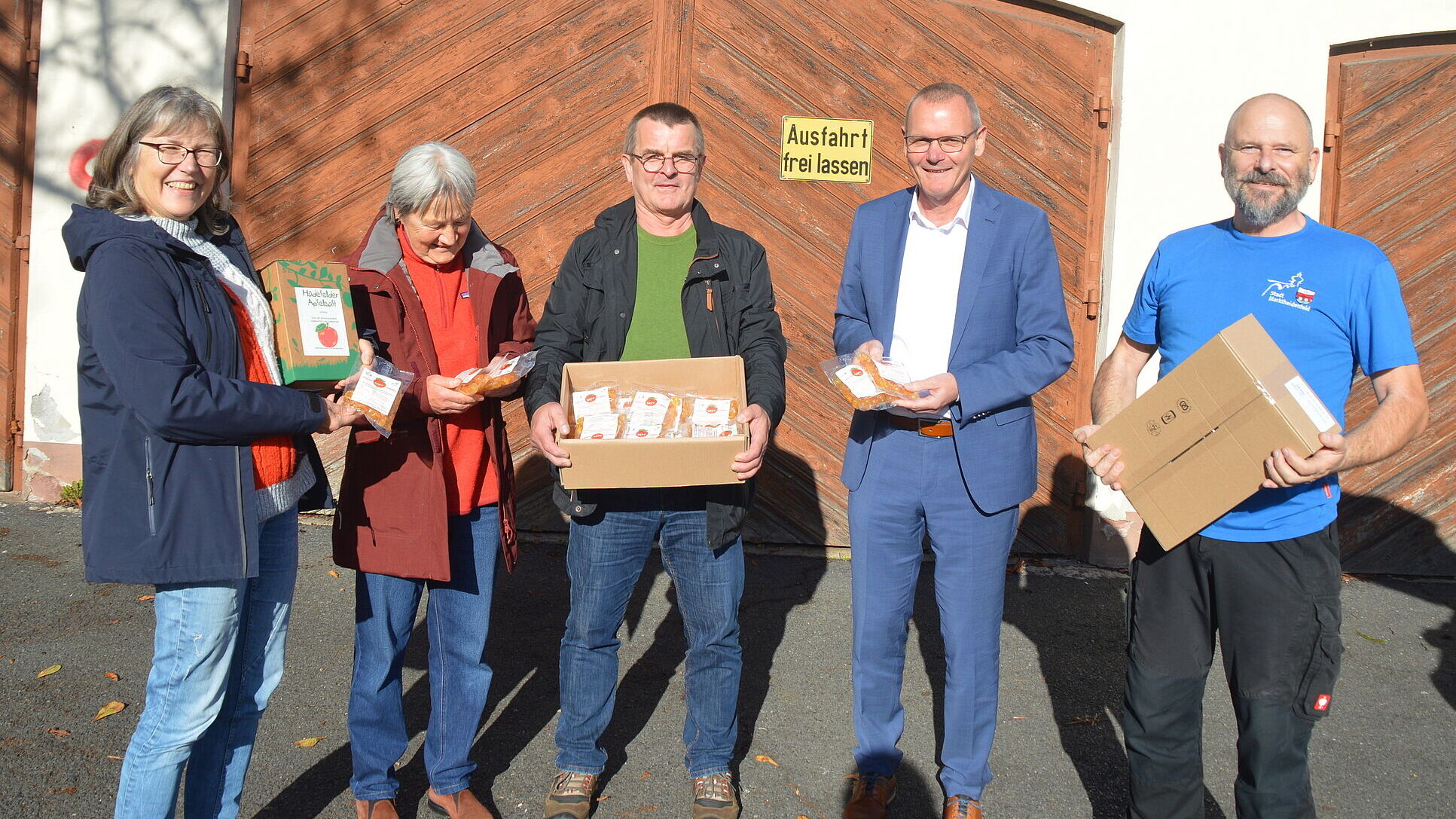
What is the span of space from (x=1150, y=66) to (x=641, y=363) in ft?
12.5

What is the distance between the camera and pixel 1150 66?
5293mm

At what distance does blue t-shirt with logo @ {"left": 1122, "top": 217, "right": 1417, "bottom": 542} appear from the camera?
250cm

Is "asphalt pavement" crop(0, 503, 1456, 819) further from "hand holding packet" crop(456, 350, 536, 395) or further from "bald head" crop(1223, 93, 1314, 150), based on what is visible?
"bald head" crop(1223, 93, 1314, 150)

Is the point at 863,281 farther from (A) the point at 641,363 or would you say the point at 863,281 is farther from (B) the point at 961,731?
(B) the point at 961,731

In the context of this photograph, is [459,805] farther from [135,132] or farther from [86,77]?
[86,77]

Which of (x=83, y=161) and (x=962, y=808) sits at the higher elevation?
(x=83, y=161)

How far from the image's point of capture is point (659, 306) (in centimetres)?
314

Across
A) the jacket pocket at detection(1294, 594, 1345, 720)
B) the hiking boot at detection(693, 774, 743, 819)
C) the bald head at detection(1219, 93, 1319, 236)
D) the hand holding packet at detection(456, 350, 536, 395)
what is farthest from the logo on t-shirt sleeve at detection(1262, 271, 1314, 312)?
the hiking boot at detection(693, 774, 743, 819)

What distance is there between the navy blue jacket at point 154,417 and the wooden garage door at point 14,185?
12.7 ft

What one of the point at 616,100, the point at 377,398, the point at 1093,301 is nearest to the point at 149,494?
the point at 377,398

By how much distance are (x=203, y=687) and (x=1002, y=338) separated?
7.83 feet

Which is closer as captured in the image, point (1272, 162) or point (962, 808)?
point (1272, 162)

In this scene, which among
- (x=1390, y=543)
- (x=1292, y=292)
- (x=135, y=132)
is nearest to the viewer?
(x=135, y=132)

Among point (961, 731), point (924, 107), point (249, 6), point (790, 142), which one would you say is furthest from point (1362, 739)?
point (249, 6)
